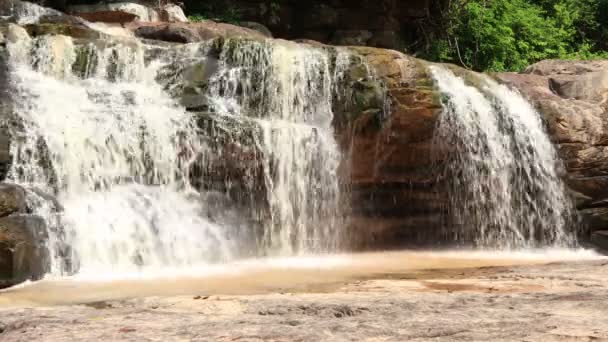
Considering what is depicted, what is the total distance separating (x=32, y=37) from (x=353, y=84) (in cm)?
460

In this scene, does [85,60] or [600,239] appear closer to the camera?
[85,60]

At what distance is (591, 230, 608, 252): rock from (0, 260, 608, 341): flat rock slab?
781 centimetres

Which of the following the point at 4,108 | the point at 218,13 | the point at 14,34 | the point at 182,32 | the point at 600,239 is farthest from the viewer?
the point at 218,13

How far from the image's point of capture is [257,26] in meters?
16.7

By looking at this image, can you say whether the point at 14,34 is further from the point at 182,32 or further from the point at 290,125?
the point at 290,125

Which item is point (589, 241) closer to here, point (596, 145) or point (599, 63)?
point (596, 145)

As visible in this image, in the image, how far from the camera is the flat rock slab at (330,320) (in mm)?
2426

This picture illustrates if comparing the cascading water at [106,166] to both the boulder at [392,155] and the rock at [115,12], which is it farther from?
the rock at [115,12]

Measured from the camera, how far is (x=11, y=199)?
624cm

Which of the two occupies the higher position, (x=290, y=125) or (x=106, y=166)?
(x=290, y=125)

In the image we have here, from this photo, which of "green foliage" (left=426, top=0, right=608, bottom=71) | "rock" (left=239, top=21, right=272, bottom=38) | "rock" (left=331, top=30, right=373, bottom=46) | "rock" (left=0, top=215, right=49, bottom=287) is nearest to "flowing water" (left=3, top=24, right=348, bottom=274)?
"rock" (left=0, top=215, right=49, bottom=287)

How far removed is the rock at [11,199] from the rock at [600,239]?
8.36 meters

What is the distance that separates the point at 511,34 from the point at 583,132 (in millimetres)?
10017

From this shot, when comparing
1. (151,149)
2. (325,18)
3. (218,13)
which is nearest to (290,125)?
(151,149)
